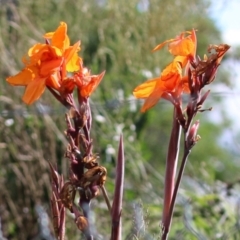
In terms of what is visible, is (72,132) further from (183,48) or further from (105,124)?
(105,124)

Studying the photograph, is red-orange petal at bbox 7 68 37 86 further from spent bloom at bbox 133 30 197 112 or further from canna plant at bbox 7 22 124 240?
→ spent bloom at bbox 133 30 197 112

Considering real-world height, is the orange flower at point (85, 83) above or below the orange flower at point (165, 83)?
below

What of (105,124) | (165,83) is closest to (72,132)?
(165,83)

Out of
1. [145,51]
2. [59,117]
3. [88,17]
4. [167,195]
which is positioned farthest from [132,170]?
[167,195]

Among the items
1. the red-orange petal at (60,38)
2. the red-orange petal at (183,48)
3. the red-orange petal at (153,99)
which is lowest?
the red-orange petal at (153,99)

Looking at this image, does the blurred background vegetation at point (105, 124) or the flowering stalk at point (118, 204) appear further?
the blurred background vegetation at point (105, 124)

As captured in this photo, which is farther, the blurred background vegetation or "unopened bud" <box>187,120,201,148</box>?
the blurred background vegetation

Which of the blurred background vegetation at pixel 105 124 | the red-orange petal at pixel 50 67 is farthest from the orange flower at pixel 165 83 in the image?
the blurred background vegetation at pixel 105 124

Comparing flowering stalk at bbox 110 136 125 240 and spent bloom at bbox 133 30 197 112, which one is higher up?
spent bloom at bbox 133 30 197 112

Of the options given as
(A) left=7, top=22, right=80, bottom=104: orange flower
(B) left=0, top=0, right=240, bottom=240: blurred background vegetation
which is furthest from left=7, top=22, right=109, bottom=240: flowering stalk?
(B) left=0, top=0, right=240, bottom=240: blurred background vegetation

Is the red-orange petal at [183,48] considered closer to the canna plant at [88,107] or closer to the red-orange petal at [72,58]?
the canna plant at [88,107]
